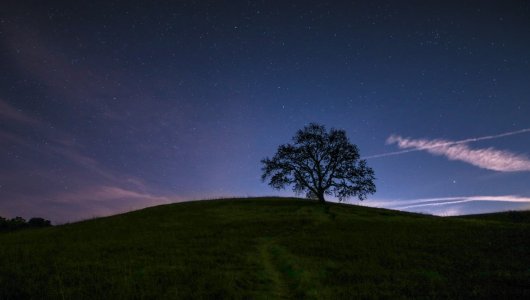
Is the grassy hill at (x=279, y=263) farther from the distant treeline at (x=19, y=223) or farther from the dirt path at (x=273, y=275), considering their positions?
the distant treeline at (x=19, y=223)

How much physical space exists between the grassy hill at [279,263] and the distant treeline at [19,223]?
111 ft

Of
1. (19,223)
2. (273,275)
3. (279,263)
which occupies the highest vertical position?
(19,223)

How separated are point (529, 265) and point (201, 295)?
1698cm

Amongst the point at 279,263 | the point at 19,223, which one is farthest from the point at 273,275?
the point at 19,223

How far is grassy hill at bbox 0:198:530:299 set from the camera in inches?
541

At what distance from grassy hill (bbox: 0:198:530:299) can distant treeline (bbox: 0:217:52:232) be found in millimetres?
33843

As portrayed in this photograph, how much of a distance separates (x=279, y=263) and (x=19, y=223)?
189 ft

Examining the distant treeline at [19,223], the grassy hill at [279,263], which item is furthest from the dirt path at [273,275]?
the distant treeline at [19,223]

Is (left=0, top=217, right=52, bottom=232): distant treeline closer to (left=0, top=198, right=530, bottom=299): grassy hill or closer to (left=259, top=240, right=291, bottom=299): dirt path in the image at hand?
(left=0, top=198, right=530, bottom=299): grassy hill

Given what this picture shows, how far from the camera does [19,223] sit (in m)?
57.2

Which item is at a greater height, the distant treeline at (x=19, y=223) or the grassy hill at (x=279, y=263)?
the distant treeline at (x=19, y=223)

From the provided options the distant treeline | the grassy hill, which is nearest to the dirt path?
the grassy hill

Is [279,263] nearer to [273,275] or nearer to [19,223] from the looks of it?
[273,275]

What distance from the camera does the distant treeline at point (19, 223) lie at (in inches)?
2158
